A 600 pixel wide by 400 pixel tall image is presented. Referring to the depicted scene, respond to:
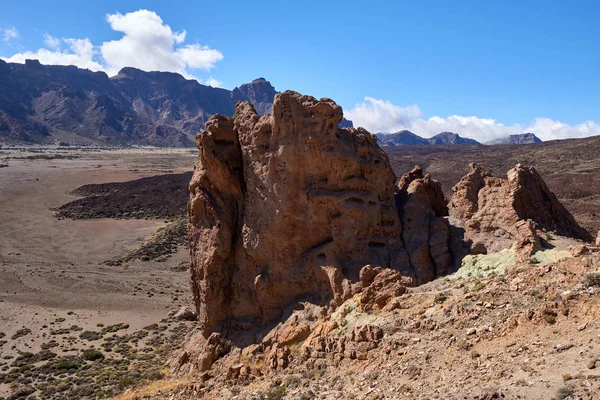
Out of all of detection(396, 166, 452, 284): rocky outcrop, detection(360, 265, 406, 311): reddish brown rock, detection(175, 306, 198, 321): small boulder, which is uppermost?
detection(396, 166, 452, 284): rocky outcrop

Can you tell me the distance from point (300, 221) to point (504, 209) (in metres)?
6.97

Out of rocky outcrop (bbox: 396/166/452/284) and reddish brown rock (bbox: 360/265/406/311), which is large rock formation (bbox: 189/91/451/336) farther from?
reddish brown rock (bbox: 360/265/406/311)

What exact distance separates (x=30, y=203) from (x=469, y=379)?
269 ft

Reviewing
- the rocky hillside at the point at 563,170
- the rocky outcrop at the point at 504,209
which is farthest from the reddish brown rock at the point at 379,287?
the rocky hillside at the point at 563,170

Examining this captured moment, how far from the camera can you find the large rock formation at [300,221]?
15625mm

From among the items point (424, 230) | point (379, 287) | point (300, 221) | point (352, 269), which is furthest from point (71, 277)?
point (379, 287)

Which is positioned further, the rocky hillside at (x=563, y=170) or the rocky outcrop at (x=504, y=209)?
the rocky hillside at (x=563, y=170)

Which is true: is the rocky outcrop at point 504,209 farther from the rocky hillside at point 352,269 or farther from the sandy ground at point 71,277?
the sandy ground at point 71,277

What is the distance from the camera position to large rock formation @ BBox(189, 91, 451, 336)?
1562cm

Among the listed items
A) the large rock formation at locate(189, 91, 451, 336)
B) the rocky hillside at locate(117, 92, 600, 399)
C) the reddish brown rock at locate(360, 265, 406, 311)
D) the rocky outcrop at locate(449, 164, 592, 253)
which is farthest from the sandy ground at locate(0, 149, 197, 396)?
the rocky outcrop at locate(449, 164, 592, 253)

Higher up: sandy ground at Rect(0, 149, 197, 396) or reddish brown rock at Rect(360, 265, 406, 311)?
reddish brown rock at Rect(360, 265, 406, 311)

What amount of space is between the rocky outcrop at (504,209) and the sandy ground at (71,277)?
801 inches

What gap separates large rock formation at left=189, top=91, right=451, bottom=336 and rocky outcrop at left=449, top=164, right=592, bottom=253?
1.30 meters

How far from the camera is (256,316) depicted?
A: 16938 millimetres
